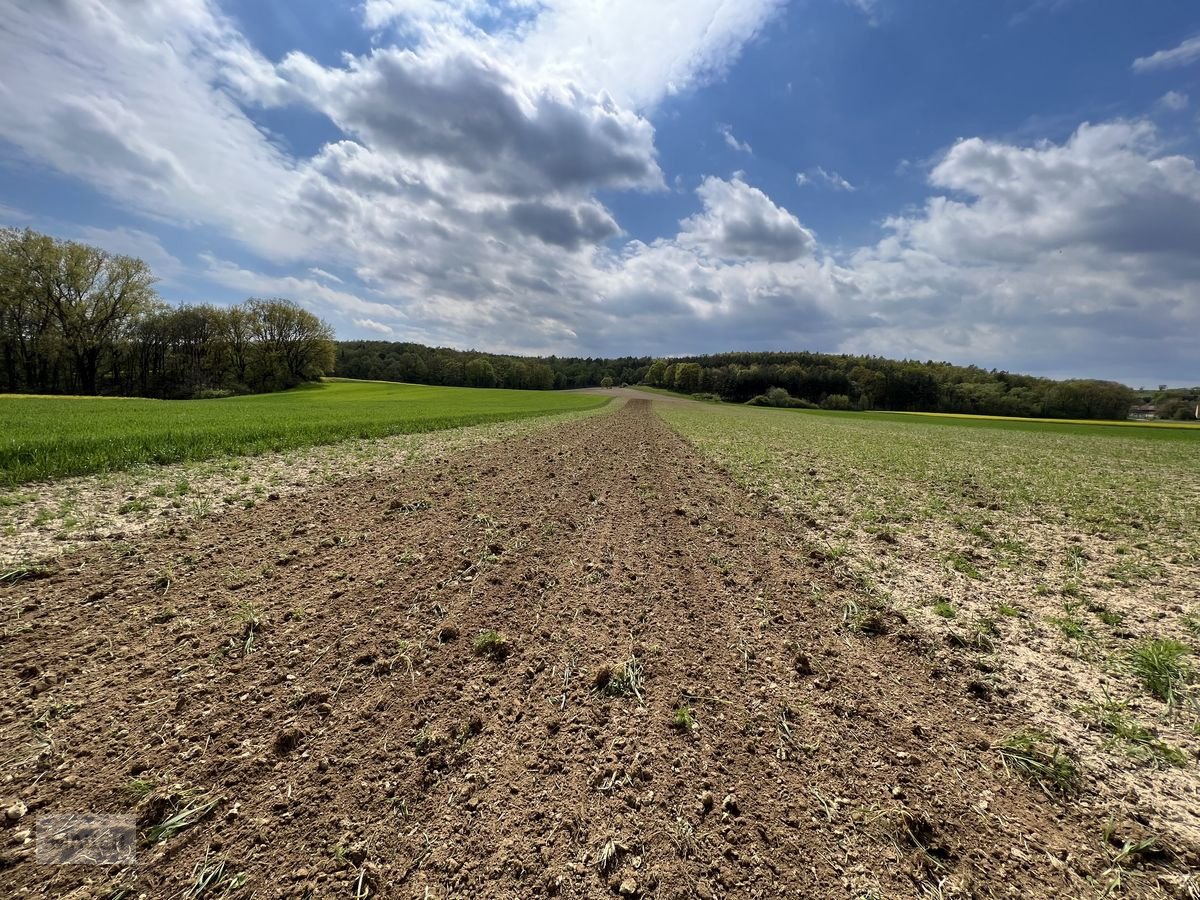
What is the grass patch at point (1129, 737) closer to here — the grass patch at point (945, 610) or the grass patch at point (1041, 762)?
the grass patch at point (1041, 762)

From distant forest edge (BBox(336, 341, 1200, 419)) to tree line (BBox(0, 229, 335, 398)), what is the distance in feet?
111

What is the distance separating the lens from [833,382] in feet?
369

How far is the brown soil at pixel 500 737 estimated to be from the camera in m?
2.54

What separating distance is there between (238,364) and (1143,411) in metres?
167

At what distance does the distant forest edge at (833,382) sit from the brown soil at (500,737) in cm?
10892

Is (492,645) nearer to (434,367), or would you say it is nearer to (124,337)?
(124,337)

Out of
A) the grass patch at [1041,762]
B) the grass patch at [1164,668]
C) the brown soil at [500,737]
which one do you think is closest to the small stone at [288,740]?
the brown soil at [500,737]

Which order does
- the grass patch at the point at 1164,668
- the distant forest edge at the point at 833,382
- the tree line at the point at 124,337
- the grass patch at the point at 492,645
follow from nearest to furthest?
1. the grass patch at the point at 1164,668
2. the grass patch at the point at 492,645
3. the tree line at the point at 124,337
4. the distant forest edge at the point at 833,382

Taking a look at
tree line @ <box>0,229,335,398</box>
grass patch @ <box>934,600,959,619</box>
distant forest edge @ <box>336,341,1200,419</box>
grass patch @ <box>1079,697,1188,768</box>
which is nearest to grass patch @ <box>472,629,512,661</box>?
grass patch @ <box>1079,697,1188,768</box>

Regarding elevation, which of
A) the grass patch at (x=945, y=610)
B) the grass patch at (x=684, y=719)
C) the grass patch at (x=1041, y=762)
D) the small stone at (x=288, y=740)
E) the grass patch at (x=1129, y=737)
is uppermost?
the grass patch at (x=945, y=610)

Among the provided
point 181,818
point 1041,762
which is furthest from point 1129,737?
point 181,818

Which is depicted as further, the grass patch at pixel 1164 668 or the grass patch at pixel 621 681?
the grass patch at pixel 1164 668

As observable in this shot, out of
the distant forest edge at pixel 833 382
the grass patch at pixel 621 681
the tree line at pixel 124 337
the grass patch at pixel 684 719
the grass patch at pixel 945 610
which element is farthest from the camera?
the distant forest edge at pixel 833 382

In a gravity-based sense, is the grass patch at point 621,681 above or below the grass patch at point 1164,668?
below
